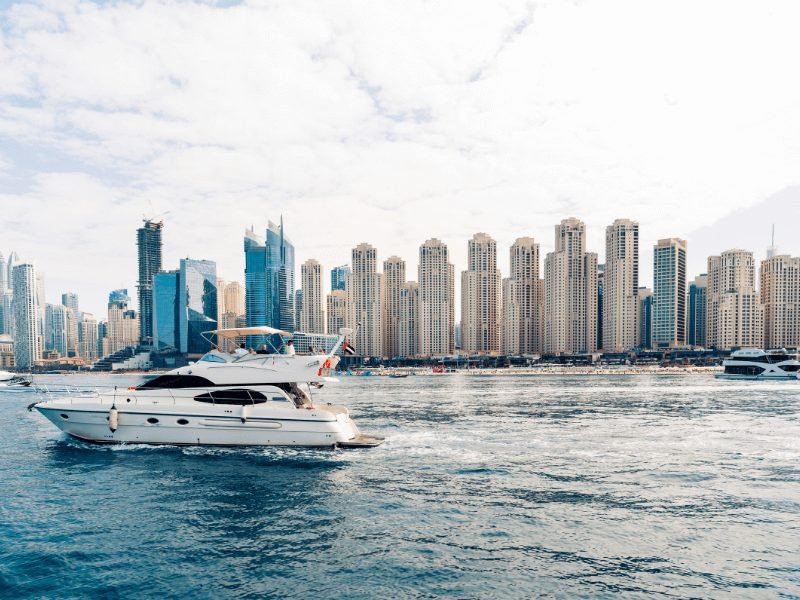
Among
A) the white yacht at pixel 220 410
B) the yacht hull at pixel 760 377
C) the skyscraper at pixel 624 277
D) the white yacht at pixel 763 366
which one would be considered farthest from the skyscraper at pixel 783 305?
the white yacht at pixel 220 410

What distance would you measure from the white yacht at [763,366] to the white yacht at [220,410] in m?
97.6

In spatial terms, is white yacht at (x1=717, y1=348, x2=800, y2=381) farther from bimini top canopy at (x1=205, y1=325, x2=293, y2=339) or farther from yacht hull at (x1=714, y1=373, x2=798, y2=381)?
bimini top canopy at (x1=205, y1=325, x2=293, y2=339)

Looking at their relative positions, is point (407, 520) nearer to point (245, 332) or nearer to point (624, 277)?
point (245, 332)

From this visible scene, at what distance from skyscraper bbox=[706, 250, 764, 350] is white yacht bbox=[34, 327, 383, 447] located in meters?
201

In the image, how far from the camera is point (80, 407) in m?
24.8

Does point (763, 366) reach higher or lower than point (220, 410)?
lower

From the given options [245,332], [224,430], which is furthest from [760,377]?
[224,430]

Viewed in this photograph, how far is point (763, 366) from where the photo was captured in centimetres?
9625

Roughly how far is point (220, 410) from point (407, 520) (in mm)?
12865

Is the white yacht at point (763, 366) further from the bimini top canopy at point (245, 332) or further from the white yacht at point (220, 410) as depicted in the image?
the bimini top canopy at point (245, 332)

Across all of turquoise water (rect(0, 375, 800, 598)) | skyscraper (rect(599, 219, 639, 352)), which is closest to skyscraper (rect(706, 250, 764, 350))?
skyscraper (rect(599, 219, 639, 352))

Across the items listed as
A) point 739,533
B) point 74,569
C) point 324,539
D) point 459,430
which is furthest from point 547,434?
point 74,569

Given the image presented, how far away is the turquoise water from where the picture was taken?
11.5 meters

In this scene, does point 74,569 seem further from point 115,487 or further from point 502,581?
point 502,581
